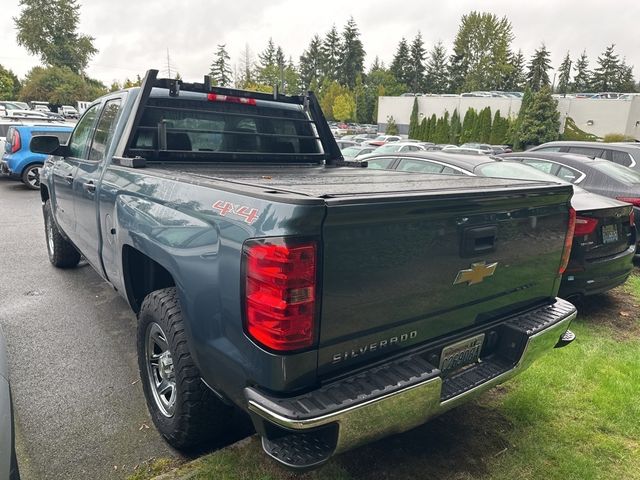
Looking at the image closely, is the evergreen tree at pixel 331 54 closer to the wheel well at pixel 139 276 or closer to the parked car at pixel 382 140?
the parked car at pixel 382 140

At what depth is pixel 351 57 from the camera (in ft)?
284

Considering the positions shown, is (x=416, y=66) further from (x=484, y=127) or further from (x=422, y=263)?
(x=422, y=263)

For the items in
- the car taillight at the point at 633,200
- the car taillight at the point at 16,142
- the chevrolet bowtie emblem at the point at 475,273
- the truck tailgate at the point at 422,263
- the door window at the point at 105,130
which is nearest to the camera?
the truck tailgate at the point at 422,263

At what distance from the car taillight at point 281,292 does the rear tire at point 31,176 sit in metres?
12.2

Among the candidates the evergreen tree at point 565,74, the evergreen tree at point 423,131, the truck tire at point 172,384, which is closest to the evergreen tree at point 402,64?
the evergreen tree at point 565,74

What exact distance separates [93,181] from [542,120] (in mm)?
39271

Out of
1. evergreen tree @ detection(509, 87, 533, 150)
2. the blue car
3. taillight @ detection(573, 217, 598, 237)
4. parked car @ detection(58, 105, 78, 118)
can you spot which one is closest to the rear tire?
the blue car

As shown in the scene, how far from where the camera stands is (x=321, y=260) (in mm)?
1760

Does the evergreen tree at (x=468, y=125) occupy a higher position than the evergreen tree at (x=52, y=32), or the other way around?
the evergreen tree at (x=52, y=32)

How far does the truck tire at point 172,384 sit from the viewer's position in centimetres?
232

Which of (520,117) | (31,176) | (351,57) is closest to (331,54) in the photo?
(351,57)

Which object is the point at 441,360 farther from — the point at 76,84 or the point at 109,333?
the point at 76,84

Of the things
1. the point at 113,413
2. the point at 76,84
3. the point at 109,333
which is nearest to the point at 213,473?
the point at 113,413

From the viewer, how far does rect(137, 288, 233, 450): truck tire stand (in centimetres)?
232
